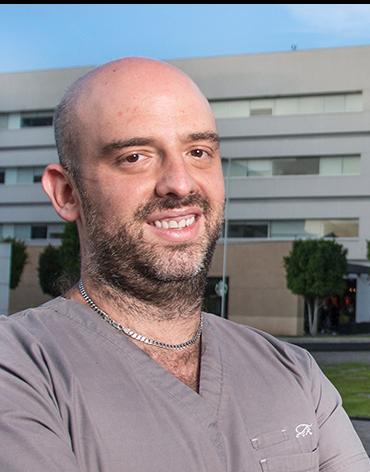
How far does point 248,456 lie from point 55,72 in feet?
225

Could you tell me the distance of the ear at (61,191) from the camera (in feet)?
5.50

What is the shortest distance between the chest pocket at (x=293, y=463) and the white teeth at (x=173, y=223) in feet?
1.66

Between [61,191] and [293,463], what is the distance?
0.77 meters

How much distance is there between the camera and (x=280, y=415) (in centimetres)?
162

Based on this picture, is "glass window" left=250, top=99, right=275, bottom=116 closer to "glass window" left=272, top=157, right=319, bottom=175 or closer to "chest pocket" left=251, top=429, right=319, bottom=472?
"glass window" left=272, top=157, right=319, bottom=175

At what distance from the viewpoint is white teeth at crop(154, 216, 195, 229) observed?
5.21 ft

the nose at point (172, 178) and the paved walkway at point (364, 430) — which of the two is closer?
the nose at point (172, 178)

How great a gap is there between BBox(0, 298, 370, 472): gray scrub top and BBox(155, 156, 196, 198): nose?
0.30m

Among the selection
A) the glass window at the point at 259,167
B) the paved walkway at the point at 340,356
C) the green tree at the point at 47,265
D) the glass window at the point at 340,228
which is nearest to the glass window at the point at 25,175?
the green tree at the point at 47,265

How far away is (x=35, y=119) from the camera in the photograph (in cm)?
6738

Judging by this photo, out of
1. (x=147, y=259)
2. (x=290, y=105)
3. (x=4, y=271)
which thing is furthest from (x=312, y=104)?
(x=147, y=259)

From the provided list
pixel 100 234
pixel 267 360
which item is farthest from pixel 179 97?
pixel 267 360

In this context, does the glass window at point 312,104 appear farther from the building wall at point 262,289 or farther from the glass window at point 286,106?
the building wall at point 262,289

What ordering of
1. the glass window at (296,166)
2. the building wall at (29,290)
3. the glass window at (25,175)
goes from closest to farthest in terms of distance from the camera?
the building wall at (29,290) < the glass window at (296,166) < the glass window at (25,175)
